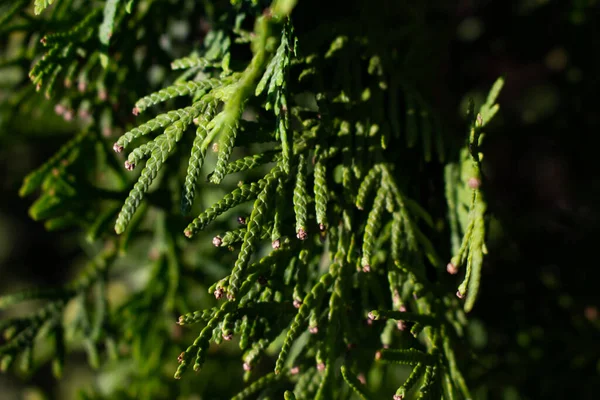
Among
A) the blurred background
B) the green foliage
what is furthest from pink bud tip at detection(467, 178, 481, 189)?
the blurred background

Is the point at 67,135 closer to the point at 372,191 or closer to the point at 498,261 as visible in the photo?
the point at 372,191

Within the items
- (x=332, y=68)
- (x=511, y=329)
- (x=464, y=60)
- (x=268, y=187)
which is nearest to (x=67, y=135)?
(x=332, y=68)

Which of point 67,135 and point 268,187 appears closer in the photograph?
point 268,187

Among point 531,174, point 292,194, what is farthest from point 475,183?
point 531,174

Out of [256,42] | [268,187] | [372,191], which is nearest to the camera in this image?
[256,42]

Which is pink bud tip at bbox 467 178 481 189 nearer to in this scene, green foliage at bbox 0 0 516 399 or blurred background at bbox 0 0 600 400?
green foliage at bbox 0 0 516 399

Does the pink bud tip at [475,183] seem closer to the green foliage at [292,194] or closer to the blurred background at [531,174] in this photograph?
the green foliage at [292,194]
